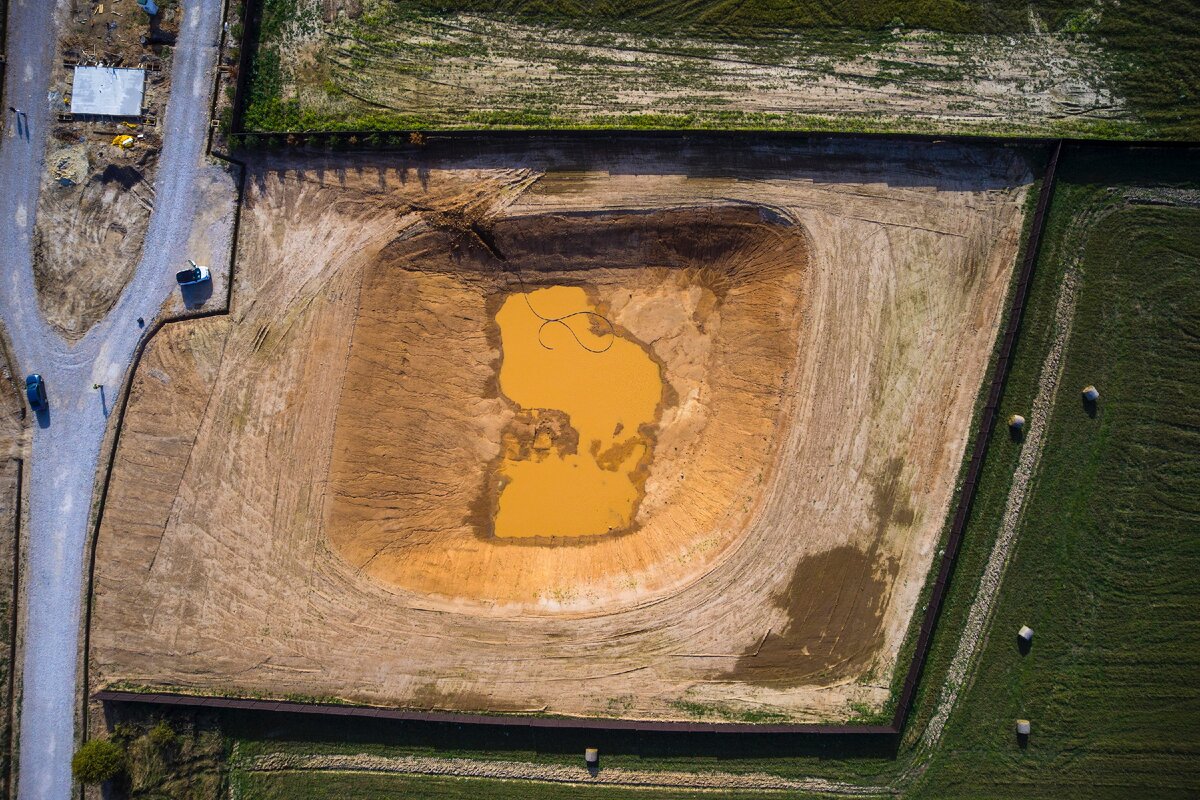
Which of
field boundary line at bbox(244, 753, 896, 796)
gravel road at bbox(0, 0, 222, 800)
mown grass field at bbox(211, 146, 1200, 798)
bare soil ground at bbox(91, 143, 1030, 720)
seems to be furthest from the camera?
gravel road at bbox(0, 0, 222, 800)

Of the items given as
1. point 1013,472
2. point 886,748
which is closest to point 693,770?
point 886,748

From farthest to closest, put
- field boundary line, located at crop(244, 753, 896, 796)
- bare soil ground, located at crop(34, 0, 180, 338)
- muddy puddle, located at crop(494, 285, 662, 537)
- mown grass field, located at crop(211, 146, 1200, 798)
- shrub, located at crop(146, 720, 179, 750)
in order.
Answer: muddy puddle, located at crop(494, 285, 662, 537) → bare soil ground, located at crop(34, 0, 180, 338) → mown grass field, located at crop(211, 146, 1200, 798) → field boundary line, located at crop(244, 753, 896, 796) → shrub, located at crop(146, 720, 179, 750)

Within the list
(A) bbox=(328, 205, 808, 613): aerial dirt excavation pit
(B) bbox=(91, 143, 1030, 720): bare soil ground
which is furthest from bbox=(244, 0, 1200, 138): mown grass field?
(A) bbox=(328, 205, 808, 613): aerial dirt excavation pit

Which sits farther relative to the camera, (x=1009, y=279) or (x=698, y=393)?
(x=698, y=393)

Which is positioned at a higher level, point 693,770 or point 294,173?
point 294,173

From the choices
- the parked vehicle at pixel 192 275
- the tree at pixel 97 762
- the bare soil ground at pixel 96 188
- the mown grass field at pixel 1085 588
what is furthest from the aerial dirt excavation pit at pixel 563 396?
the tree at pixel 97 762

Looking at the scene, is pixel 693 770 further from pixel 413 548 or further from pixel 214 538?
pixel 214 538

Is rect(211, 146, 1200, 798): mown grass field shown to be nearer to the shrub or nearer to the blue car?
the shrub

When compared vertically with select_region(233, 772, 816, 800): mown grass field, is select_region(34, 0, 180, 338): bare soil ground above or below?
above
